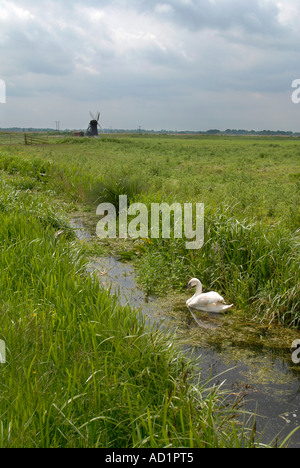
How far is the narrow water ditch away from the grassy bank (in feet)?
0.82

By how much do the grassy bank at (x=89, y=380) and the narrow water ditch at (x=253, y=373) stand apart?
9.9 inches

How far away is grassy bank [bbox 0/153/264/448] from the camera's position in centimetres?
253

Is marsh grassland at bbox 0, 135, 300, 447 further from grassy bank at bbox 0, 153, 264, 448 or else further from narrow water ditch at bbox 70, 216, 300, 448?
narrow water ditch at bbox 70, 216, 300, 448

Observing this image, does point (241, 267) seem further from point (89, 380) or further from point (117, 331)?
point (89, 380)

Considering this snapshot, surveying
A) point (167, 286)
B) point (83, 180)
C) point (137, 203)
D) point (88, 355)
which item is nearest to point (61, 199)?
point (83, 180)

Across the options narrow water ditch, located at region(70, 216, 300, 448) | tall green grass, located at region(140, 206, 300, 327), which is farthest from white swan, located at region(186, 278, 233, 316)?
tall green grass, located at region(140, 206, 300, 327)

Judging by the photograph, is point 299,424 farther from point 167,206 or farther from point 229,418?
point 167,206

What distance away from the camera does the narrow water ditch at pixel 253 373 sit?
3.31 metres

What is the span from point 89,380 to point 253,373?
1.73 m

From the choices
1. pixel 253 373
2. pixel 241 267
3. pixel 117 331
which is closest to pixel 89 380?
pixel 117 331

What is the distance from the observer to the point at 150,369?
3312mm

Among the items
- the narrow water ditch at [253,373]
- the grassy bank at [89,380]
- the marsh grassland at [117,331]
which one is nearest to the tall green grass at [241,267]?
the marsh grassland at [117,331]

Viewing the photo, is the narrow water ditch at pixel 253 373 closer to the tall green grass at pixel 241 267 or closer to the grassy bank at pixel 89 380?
the grassy bank at pixel 89 380

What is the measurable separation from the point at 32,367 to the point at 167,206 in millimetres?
5005
